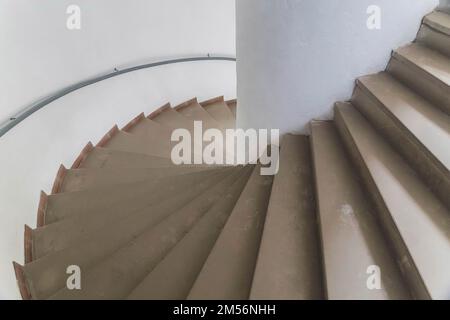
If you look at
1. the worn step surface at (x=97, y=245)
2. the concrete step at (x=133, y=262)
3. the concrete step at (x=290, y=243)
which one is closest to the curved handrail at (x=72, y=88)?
the worn step surface at (x=97, y=245)

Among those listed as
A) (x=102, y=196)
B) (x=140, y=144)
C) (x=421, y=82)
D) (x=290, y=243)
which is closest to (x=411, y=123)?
(x=421, y=82)

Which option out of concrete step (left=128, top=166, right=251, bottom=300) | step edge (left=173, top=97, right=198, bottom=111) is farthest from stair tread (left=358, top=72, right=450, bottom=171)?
step edge (left=173, top=97, right=198, bottom=111)

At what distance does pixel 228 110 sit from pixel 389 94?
7.38ft

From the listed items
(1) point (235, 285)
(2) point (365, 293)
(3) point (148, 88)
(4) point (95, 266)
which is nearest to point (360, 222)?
(2) point (365, 293)

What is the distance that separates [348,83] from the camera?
1.60 m

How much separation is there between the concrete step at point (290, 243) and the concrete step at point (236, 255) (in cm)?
8

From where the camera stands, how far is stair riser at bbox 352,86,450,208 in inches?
41.8

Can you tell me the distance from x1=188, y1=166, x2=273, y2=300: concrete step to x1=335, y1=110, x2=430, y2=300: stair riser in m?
0.45

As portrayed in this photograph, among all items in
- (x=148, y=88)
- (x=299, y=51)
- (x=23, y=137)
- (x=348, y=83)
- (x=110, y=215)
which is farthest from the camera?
(x=148, y=88)

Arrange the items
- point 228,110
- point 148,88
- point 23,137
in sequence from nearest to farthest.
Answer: point 23,137
point 148,88
point 228,110

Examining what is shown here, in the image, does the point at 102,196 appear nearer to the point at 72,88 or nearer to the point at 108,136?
the point at 72,88

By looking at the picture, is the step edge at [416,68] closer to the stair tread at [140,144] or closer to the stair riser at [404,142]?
the stair riser at [404,142]

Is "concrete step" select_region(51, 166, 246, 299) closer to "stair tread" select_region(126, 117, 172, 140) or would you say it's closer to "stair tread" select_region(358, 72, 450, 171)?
"stair tread" select_region(358, 72, 450, 171)

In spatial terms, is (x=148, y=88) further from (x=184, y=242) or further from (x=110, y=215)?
(x=184, y=242)
